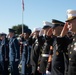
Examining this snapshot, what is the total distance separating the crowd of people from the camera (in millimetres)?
4828

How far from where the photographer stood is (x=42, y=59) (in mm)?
6469

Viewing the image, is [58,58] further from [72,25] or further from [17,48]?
[17,48]

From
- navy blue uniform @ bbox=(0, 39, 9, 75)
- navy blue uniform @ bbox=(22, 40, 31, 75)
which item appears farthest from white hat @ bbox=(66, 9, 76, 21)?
navy blue uniform @ bbox=(0, 39, 9, 75)

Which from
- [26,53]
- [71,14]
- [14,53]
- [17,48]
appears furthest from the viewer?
[14,53]

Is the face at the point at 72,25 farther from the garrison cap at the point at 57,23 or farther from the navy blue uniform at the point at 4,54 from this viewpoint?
the navy blue uniform at the point at 4,54

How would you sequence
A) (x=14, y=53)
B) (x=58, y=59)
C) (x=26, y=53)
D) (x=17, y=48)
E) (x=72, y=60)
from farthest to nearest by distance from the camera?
(x=14, y=53), (x=17, y=48), (x=26, y=53), (x=58, y=59), (x=72, y=60)

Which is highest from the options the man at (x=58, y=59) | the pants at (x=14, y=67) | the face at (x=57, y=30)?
the face at (x=57, y=30)

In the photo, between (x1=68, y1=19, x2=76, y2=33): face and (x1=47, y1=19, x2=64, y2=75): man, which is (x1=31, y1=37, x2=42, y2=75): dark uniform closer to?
(x1=47, y1=19, x2=64, y2=75): man

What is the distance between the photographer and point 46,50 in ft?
21.2

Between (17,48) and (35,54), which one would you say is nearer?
(35,54)

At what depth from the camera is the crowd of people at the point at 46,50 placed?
190 inches

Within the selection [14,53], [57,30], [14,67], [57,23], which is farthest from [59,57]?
[14,67]

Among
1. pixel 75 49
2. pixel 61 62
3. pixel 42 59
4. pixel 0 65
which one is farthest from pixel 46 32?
pixel 0 65

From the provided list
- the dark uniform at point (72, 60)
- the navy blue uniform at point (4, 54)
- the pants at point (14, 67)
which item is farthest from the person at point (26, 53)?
the dark uniform at point (72, 60)
